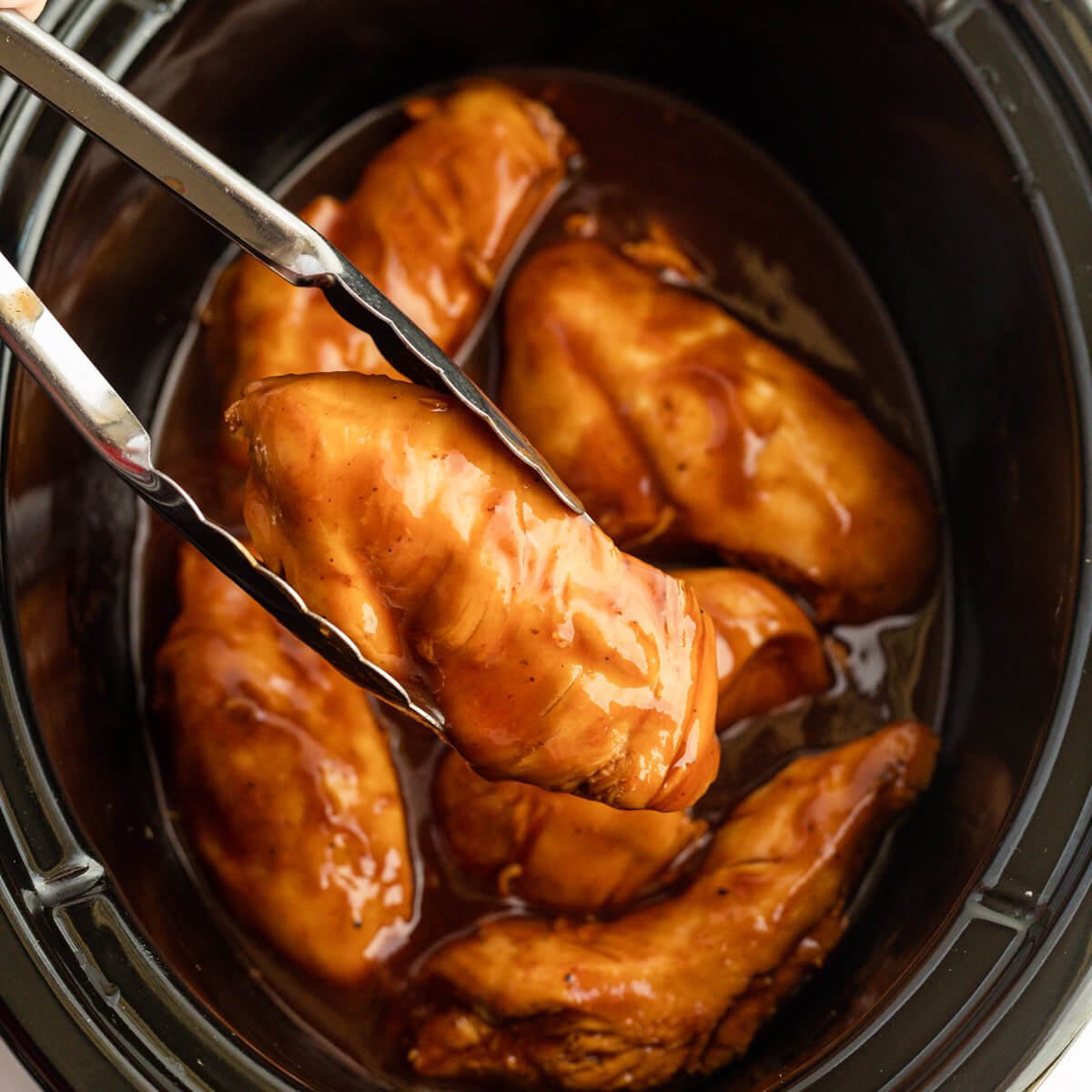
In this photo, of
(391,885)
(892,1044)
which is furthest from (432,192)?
(892,1044)

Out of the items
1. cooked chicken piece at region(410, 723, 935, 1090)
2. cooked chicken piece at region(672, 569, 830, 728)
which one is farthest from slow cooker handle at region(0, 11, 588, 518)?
cooked chicken piece at region(410, 723, 935, 1090)

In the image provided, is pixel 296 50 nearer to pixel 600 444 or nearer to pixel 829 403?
pixel 600 444

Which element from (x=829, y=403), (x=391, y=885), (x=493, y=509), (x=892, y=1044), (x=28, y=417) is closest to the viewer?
(x=493, y=509)

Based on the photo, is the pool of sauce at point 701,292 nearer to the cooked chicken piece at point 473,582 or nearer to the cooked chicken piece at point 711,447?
the cooked chicken piece at point 711,447

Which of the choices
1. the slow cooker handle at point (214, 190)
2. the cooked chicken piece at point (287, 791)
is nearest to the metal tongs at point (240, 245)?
the slow cooker handle at point (214, 190)

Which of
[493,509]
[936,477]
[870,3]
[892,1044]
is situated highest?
[870,3]

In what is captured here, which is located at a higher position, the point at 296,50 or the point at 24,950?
the point at 296,50

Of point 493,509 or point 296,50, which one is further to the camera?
point 296,50
